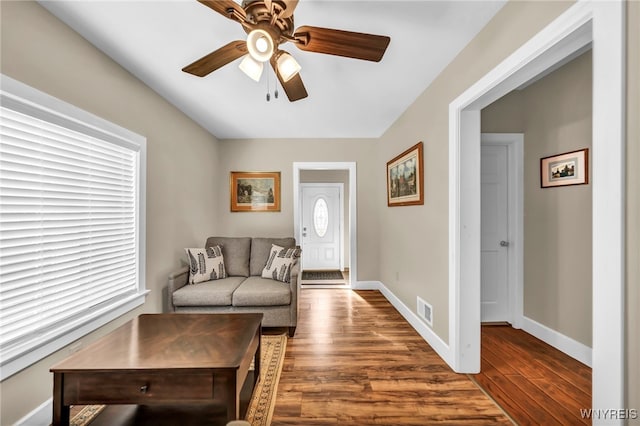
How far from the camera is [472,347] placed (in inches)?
86.6

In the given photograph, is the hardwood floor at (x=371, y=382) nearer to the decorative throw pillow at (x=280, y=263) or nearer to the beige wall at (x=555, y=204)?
the decorative throw pillow at (x=280, y=263)

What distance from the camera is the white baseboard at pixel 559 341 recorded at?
230 cm

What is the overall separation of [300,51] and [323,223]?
4.52m

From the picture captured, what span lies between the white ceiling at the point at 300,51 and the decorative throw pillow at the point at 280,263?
174 centimetres

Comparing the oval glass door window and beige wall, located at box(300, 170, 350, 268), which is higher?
beige wall, located at box(300, 170, 350, 268)

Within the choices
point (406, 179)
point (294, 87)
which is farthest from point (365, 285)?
point (294, 87)

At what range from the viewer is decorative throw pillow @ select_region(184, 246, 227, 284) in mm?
3162

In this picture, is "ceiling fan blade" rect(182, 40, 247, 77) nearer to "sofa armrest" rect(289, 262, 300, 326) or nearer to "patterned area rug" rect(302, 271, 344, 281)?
"sofa armrest" rect(289, 262, 300, 326)

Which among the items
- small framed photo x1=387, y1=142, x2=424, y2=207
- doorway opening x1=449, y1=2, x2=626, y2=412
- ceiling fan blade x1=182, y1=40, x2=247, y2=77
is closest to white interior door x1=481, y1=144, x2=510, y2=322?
small framed photo x1=387, y1=142, x2=424, y2=207

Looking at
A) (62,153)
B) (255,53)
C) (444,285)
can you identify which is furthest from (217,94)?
(444,285)

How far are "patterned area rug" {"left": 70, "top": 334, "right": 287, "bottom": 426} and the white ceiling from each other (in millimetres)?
2436

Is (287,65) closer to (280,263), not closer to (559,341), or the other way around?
(280,263)

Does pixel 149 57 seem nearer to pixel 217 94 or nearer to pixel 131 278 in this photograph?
pixel 217 94

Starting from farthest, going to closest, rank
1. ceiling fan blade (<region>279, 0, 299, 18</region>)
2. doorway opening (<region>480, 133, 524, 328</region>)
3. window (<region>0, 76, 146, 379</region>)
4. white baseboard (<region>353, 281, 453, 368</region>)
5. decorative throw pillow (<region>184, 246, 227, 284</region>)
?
1. decorative throw pillow (<region>184, 246, 227, 284</region>)
2. doorway opening (<region>480, 133, 524, 328</region>)
3. white baseboard (<region>353, 281, 453, 368</region>)
4. window (<region>0, 76, 146, 379</region>)
5. ceiling fan blade (<region>279, 0, 299, 18</region>)
